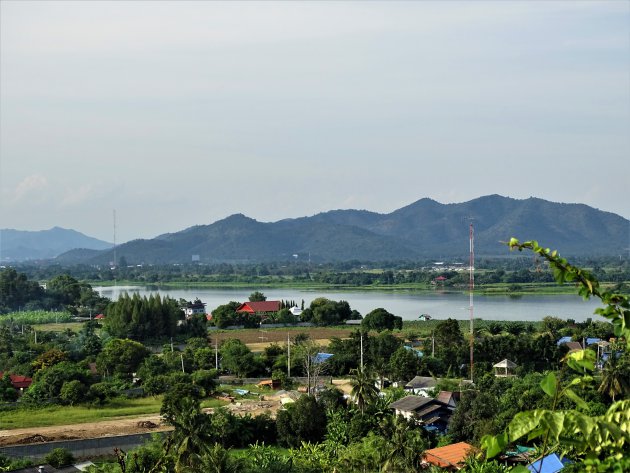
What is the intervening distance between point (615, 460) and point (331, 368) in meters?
22.6

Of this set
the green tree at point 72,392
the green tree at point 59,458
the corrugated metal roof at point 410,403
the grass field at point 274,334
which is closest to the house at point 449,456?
the corrugated metal roof at point 410,403

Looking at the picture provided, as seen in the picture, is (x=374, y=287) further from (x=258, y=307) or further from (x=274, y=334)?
(x=274, y=334)

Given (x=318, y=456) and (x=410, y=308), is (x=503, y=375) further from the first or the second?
(x=410, y=308)

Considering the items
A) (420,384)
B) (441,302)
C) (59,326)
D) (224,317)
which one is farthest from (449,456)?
(441,302)

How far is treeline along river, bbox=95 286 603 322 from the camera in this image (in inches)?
1704

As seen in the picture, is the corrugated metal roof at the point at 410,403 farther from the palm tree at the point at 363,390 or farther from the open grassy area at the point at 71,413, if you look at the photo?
the open grassy area at the point at 71,413

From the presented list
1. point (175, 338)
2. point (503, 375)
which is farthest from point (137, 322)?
point (503, 375)

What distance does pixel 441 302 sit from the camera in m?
55.0

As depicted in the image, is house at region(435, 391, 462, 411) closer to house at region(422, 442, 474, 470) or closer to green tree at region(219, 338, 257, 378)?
house at region(422, 442, 474, 470)

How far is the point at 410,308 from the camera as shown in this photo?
162 feet

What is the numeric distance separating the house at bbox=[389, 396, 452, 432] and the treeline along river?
64.2 ft

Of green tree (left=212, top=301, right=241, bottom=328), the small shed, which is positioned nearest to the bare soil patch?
the small shed

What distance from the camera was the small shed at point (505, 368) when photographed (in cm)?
2333

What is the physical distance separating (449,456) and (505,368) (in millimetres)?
10323
